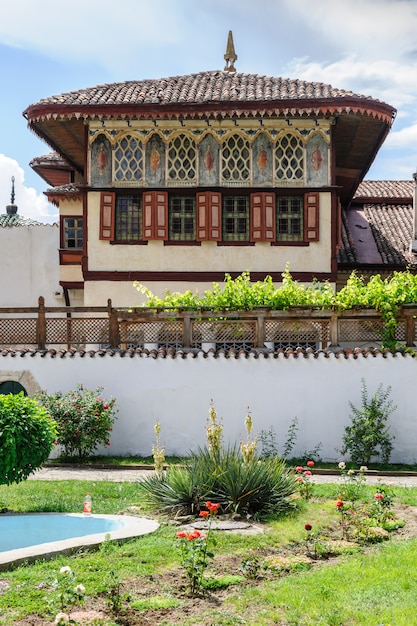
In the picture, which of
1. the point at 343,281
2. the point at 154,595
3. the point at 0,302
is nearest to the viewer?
the point at 154,595

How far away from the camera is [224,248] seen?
20844 millimetres

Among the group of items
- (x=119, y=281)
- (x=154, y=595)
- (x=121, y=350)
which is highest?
(x=119, y=281)

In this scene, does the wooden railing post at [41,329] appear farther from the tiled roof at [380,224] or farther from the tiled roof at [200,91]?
the tiled roof at [380,224]

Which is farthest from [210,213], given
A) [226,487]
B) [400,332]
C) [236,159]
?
[226,487]

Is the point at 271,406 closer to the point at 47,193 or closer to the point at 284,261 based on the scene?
the point at 284,261

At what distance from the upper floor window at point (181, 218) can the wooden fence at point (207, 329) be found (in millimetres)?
4573

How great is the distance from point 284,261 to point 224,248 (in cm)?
139

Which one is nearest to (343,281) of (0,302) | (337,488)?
(0,302)

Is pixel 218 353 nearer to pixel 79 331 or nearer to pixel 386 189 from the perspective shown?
pixel 79 331

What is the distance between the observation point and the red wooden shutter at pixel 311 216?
20594 millimetres

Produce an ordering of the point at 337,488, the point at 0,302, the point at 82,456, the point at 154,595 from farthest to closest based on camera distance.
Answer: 1. the point at 0,302
2. the point at 82,456
3. the point at 337,488
4. the point at 154,595

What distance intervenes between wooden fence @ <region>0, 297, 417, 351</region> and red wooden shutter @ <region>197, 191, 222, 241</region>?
4.40 m

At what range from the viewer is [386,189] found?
99.9 feet

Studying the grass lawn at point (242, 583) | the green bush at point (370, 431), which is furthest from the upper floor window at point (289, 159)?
the grass lawn at point (242, 583)
